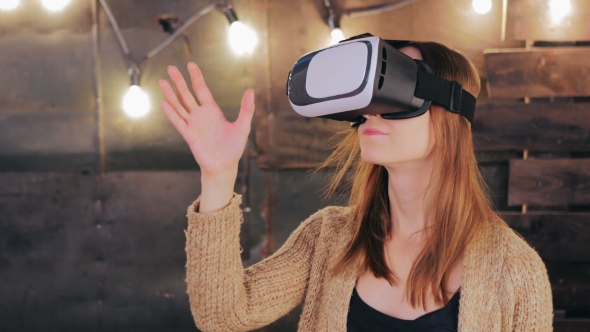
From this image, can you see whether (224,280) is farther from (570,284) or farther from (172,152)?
(570,284)

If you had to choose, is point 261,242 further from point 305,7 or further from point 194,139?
point 194,139

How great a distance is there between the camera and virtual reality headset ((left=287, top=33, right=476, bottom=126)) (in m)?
1.02

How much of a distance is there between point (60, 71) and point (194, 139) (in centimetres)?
156

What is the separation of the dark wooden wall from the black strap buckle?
1.11 metres

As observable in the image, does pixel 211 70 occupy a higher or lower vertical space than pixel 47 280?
higher

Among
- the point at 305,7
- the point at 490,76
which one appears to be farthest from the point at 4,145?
the point at 490,76

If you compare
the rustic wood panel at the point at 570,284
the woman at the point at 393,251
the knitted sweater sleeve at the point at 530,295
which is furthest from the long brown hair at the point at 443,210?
the rustic wood panel at the point at 570,284

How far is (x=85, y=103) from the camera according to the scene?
2350 millimetres

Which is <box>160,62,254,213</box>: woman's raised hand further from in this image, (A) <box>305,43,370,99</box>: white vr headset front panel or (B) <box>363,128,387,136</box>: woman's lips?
(B) <box>363,128,387,136</box>: woman's lips

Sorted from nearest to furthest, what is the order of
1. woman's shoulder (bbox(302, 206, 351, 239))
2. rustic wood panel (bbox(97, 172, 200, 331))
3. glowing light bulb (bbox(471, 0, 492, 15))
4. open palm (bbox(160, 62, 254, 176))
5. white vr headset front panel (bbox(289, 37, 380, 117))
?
white vr headset front panel (bbox(289, 37, 380, 117)), open palm (bbox(160, 62, 254, 176)), woman's shoulder (bbox(302, 206, 351, 239)), glowing light bulb (bbox(471, 0, 492, 15)), rustic wood panel (bbox(97, 172, 200, 331))

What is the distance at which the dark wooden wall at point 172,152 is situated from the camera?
2.21m

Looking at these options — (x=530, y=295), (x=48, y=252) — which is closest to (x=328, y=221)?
(x=530, y=295)

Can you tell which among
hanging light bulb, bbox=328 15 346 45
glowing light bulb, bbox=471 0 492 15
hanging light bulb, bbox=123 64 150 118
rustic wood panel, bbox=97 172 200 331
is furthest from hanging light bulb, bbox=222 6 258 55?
glowing light bulb, bbox=471 0 492 15

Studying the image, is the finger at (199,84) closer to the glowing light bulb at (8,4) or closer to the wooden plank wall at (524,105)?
the wooden plank wall at (524,105)
